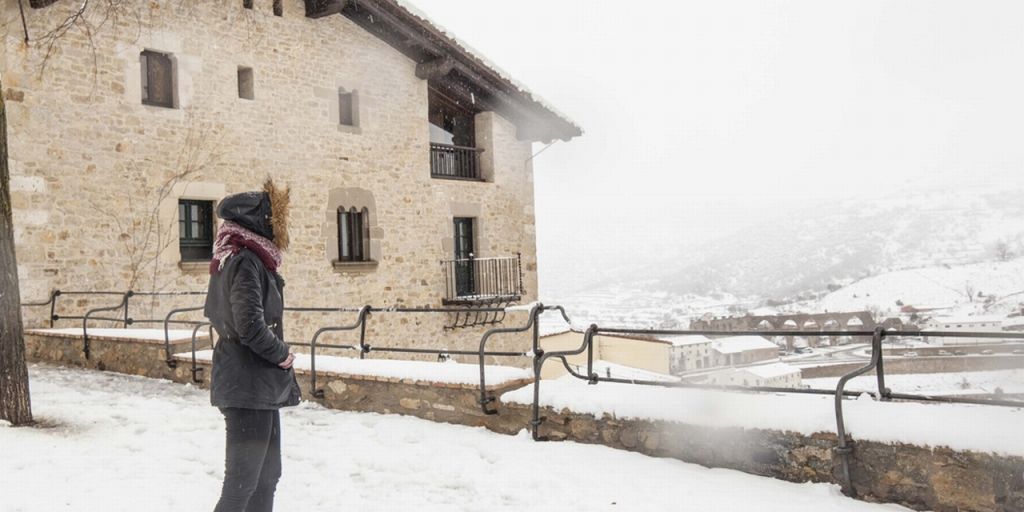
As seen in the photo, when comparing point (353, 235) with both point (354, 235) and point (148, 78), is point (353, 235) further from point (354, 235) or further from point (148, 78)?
point (148, 78)

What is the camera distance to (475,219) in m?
16.0

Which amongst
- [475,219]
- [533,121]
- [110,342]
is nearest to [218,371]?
[110,342]

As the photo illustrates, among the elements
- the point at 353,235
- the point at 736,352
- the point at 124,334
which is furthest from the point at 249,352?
the point at 736,352

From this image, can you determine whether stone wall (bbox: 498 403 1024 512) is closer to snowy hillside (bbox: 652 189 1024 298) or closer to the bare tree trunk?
the bare tree trunk

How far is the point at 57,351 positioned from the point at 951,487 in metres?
9.41

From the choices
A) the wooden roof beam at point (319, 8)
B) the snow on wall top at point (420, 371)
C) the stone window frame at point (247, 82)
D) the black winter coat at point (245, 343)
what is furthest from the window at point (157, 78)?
the black winter coat at point (245, 343)

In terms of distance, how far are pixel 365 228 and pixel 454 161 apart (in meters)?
2.79

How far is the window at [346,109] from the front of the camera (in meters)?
14.1

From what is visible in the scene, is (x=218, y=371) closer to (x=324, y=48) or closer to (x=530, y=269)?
(x=324, y=48)

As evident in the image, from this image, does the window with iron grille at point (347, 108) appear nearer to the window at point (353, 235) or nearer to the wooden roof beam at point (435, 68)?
the wooden roof beam at point (435, 68)

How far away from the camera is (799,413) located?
13.3ft

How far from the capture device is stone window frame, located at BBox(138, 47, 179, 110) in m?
11.4

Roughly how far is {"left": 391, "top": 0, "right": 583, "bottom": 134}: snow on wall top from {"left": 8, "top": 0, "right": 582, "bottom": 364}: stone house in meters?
0.06

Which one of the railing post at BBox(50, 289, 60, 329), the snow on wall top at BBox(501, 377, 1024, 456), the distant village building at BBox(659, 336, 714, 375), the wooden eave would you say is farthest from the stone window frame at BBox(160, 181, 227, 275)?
the distant village building at BBox(659, 336, 714, 375)
